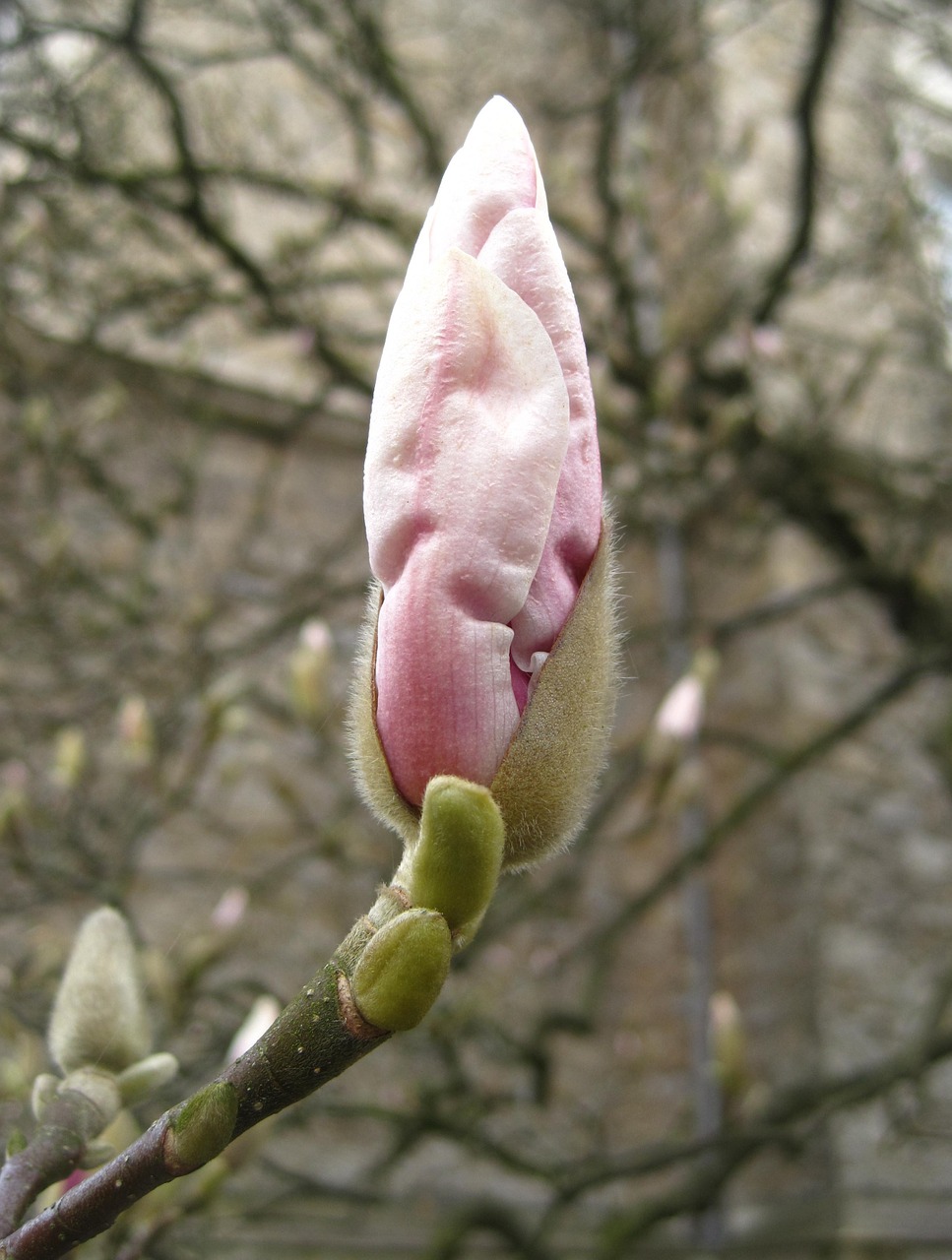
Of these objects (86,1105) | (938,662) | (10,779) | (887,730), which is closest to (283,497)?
(10,779)

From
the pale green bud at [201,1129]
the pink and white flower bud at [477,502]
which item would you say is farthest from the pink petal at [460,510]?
the pale green bud at [201,1129]

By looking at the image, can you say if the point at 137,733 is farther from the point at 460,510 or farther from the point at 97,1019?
the point at 460,510

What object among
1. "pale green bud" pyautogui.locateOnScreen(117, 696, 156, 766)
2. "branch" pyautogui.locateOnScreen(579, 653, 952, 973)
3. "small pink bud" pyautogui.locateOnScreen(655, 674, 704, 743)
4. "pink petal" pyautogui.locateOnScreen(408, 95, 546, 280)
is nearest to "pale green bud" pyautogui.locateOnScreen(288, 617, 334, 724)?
"pale green bud" pyautogui.locateOnScreen(117, 696, 156, 766)

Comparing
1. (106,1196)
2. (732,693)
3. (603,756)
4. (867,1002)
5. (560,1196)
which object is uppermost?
(603,756)

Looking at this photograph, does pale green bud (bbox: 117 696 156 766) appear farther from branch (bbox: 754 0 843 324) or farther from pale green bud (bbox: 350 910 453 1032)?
branch (bbox: 754 0 843 324)

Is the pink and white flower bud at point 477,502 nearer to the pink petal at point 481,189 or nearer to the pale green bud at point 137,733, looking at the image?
the pink petal at point 481,189

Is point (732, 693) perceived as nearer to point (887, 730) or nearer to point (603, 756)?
point (887, 730)
